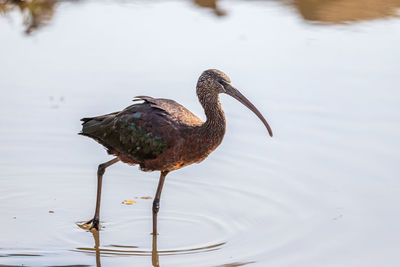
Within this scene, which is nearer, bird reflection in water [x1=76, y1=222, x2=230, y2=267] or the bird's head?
bird reflection in water [x1=76, y1=222, x2=230, y2=267]

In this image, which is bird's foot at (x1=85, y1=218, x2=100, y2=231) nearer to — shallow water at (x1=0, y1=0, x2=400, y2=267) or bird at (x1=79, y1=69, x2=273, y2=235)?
bird at (x1=79, y1=69, x2=273, y2=235)

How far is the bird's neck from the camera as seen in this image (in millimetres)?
7858

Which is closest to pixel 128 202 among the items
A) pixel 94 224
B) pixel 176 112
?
pixel 94 224

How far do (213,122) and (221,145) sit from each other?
9.11 feet

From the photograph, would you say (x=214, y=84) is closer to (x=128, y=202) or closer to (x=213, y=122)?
(x=213, y=122)

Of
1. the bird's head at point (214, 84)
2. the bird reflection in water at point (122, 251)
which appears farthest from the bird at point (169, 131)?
the bird reflection in water at point (122, 251)

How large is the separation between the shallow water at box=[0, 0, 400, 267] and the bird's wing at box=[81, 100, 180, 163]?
0.81 meters

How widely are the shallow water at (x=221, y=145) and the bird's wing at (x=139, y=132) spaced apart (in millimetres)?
809

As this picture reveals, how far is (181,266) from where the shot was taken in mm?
7484

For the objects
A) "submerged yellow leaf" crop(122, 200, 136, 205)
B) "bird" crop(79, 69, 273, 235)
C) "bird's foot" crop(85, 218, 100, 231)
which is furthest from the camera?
"submerged yellow leaf" crop(122, 200, 136, 205)

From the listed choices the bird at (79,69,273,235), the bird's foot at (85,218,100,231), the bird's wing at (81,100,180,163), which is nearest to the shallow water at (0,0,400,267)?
the bird's foot at (85,218,100,231)

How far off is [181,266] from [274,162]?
2935 mm

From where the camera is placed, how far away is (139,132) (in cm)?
803

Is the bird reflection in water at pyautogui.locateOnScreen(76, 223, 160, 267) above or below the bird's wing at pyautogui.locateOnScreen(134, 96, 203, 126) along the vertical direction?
below
